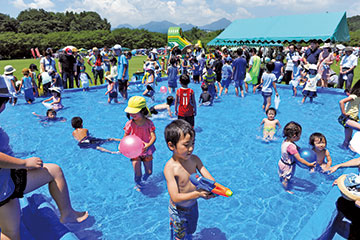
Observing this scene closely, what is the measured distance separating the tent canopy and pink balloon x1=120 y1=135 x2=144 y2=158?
16.9 meters

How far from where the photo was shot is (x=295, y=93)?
11.5 m

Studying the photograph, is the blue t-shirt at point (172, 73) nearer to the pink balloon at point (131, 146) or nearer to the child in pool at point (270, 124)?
the child in pool at point (270, 124)

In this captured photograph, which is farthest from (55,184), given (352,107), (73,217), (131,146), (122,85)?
(122,85)

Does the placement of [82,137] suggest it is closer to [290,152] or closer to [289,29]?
[290,152]

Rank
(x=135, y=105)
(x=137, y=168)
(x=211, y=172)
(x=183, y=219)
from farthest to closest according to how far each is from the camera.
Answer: (x=211, y=172) < (x=137, y=168) < (x=135, y=105) < (x=183, y=219)

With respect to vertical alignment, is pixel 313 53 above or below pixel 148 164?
above

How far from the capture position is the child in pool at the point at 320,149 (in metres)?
4.26

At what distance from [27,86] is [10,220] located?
8904mm

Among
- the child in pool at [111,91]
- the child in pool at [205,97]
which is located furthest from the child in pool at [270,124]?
the child in pool at [111,91]

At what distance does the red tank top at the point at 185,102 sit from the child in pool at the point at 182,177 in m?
3.01

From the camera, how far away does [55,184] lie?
270 centimetres

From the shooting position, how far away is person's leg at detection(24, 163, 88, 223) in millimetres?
2447

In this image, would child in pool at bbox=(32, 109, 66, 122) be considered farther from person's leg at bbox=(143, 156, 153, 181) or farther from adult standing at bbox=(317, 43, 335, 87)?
adult standing at bbox=(317, 43, 335, 87)

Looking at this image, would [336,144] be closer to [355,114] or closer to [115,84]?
[355,114]
